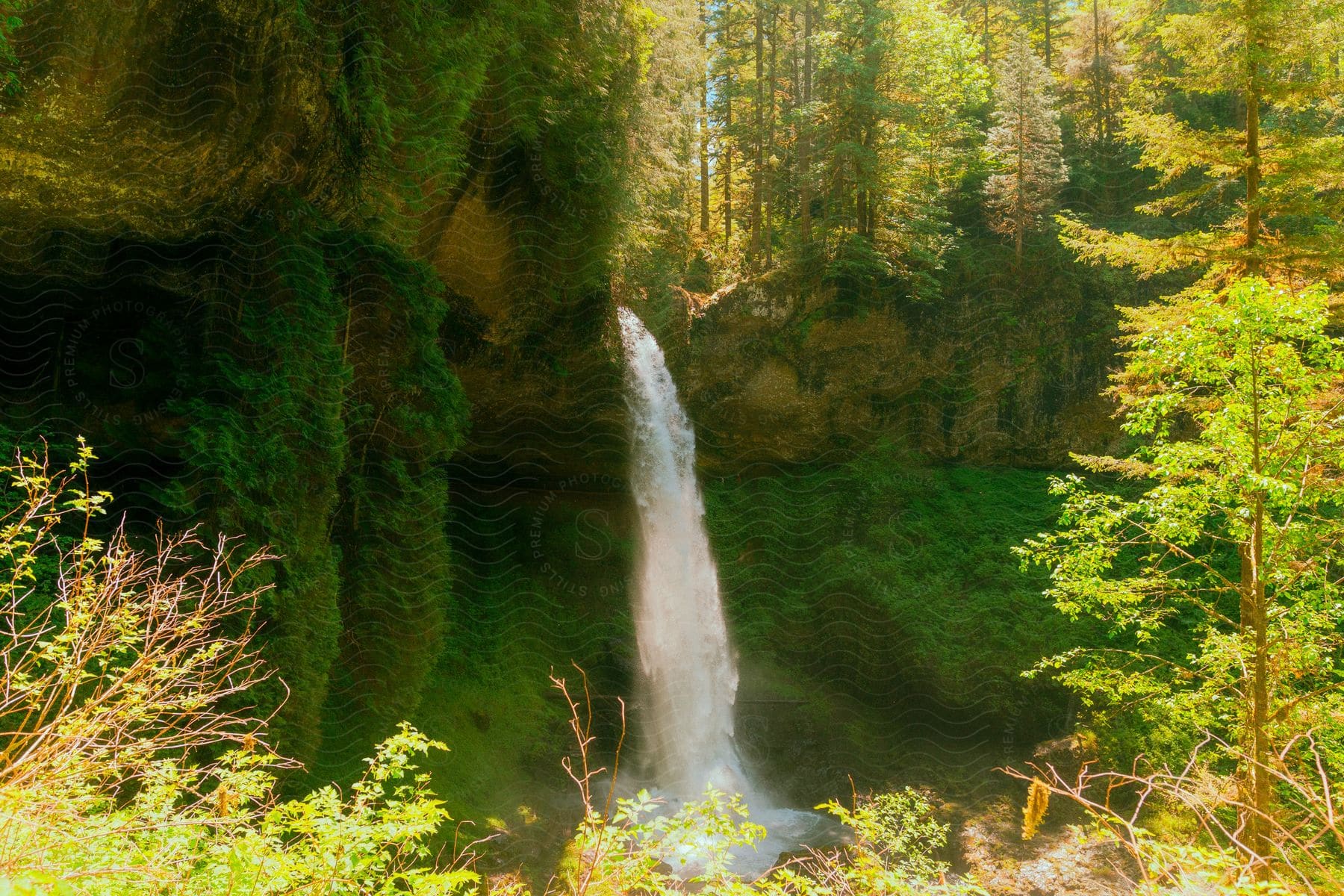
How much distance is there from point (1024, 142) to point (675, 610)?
14.5 meters

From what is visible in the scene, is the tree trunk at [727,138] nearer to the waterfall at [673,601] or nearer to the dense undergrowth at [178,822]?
the waterfall at [673,601]

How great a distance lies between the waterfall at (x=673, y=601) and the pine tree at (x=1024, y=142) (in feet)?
33.1

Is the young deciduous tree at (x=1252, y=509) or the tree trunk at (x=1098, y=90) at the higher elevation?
the tree trunk at (x=1098, y=90)

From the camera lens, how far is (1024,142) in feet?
58.7

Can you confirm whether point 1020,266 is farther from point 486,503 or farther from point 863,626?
point 486,503

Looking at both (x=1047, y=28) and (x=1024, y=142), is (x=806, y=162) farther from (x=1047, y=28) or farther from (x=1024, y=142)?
(x=1047, y=28)

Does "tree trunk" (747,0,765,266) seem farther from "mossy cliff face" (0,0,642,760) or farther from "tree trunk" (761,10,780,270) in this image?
"mossy cliff face" (0,0,642,760)

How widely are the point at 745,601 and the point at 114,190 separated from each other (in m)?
14.2

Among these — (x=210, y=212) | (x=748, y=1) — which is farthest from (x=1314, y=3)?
(x=748, y=1)

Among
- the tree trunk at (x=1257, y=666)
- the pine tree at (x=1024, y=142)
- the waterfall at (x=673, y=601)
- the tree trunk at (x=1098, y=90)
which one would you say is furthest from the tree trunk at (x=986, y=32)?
the tree trunk at (x=1257, y=666)

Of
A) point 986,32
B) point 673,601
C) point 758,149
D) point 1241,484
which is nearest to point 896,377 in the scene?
point 758,149

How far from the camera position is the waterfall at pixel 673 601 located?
14648mm

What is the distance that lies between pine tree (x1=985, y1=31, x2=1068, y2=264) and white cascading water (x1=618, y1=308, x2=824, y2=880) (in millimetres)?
10075

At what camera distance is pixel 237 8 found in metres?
6.34
